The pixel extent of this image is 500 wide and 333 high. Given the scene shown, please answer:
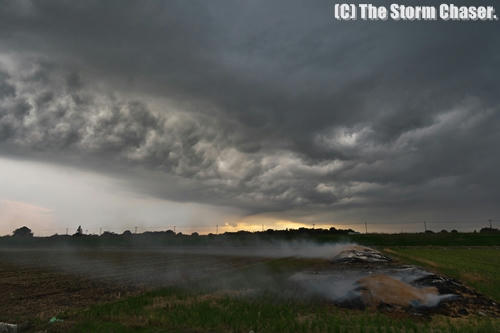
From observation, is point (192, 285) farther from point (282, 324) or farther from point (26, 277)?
point (26, 277)

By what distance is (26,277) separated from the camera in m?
32.5

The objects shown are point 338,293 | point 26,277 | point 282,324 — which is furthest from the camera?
point 26,277

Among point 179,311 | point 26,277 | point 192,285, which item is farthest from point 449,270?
point 26,277

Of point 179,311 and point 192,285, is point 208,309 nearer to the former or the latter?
point 179,311

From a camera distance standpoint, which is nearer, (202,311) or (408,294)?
(202,311)

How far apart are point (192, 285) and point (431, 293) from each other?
17730 millimetres

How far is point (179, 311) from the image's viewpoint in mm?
17672

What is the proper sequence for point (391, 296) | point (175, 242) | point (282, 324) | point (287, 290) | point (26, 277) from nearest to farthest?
1. point (282, 324)
2. point (391, 296)
3. point (287, 290)
4. point (26, 277)
5. point (175, 242)

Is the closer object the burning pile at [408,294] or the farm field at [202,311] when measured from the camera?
the farm field at [202,311]

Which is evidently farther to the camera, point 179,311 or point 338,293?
point 338,293

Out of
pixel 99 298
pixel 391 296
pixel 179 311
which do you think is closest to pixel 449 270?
pixel 391 296

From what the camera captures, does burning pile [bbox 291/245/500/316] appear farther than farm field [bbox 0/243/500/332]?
Yes

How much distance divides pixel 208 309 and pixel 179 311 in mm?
1619

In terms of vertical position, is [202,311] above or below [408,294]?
below
